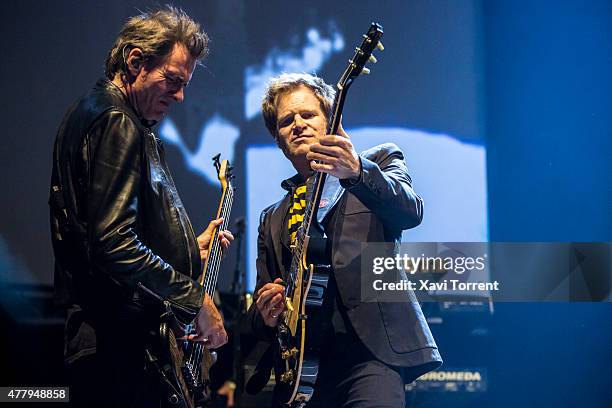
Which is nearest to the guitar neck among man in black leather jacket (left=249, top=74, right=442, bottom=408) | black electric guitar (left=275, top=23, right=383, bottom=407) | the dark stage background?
man in black leather jacket (left=249, top=74, right=442, bottom=408)

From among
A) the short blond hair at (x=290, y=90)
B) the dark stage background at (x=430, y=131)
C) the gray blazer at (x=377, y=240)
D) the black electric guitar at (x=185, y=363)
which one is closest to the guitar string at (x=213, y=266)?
the black electric guitar at (x=185, y=363)

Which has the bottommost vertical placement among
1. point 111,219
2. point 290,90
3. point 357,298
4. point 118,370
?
point 118,370

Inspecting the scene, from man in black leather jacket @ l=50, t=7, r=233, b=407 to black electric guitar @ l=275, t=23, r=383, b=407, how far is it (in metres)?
0.32

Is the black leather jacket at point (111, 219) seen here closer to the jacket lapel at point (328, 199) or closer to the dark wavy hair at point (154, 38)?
the dark wavy hair at point (154, 38)

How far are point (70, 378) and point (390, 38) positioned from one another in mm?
3230

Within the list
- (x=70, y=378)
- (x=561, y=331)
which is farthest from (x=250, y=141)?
(x=70, y=378)

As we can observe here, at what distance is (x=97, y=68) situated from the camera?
15.6 feet

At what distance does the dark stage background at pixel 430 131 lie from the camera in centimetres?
427

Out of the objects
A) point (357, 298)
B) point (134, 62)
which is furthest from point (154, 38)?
point (357, 298)

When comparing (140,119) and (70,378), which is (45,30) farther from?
(70,378)

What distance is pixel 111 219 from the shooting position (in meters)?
2.15

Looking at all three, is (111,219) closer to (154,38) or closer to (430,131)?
(154,38)

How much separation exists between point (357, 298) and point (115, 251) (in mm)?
894

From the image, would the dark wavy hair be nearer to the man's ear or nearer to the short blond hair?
the man's ear
